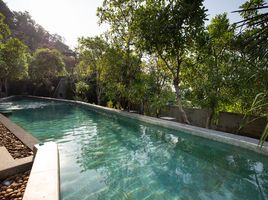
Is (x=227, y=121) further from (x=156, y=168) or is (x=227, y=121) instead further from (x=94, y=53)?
(x=94, y=53)

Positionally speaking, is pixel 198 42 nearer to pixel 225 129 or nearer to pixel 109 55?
pixel 225 129

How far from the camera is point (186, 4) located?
6.78 metres

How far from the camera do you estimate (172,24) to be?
715cm

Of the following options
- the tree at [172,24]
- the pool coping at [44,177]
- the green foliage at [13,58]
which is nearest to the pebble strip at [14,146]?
the pool coping at [44,177]

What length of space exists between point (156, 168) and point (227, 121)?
4.51m

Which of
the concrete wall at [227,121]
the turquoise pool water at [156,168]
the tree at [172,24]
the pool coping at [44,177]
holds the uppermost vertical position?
the tree at [172,24]

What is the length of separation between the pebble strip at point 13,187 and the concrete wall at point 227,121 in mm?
5204

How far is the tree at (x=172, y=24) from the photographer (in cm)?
695

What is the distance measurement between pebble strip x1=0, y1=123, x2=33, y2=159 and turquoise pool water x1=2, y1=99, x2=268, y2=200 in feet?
2.75

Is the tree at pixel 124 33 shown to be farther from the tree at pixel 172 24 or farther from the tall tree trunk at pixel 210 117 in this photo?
the tall tree trunk at pixel 210 117

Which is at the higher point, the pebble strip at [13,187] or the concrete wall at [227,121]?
the concrete wall at [227,121]

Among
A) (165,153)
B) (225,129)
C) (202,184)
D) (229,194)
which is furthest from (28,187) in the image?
(225,129)

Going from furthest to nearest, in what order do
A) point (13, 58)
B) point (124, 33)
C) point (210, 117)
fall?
point (13, 58)
point (124, 33)
point (210, 117)

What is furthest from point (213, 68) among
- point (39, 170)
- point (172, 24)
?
point (39, 170)
